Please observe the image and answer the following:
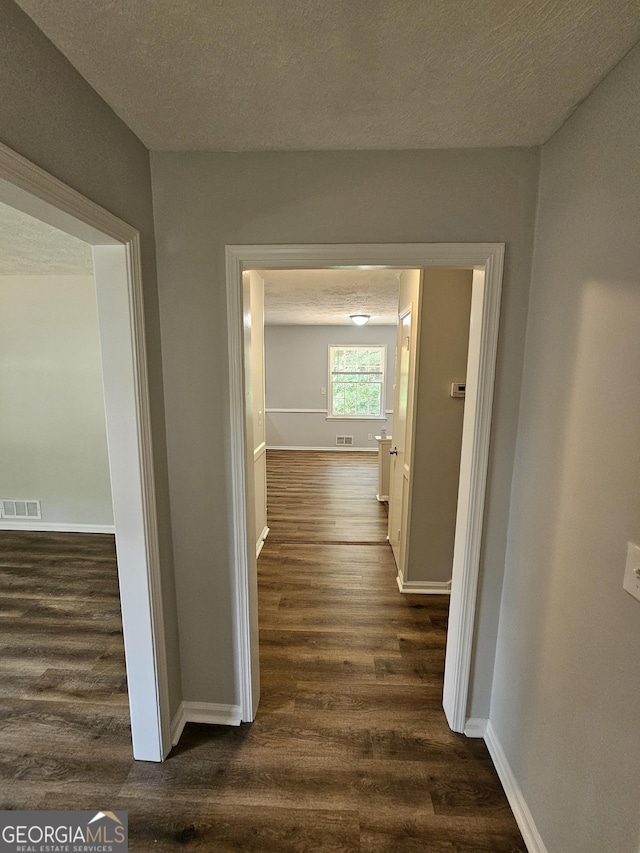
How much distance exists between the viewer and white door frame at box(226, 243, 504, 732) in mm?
1349

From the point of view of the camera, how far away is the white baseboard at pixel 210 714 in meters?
1.71

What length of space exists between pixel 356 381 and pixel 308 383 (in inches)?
39.5

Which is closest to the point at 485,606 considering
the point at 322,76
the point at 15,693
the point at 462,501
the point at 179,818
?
the point at 462,501

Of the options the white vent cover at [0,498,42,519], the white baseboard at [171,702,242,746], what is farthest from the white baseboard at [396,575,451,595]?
the white vent cover at [0,498,42,519]

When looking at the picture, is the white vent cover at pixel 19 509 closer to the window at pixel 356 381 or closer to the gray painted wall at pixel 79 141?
the gray painted wall at pixel 79 141

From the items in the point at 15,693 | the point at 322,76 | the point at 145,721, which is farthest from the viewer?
the point at 15,693

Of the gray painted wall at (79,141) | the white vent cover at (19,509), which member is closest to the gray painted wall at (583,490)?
the gray painted wall at (79,141)

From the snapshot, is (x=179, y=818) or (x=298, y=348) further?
(x=298, y=348)

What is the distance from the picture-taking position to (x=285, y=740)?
1635 millimetres

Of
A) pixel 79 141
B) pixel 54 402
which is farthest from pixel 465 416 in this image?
pixel 54 402

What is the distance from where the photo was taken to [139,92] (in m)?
1.05

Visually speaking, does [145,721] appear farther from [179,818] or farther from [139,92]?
[139,92]

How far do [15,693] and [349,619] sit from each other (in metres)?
1.87

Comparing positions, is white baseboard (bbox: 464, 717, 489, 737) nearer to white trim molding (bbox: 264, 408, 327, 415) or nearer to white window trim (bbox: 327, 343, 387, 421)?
white window trim (bbox: 327, 343, 387, 421)
